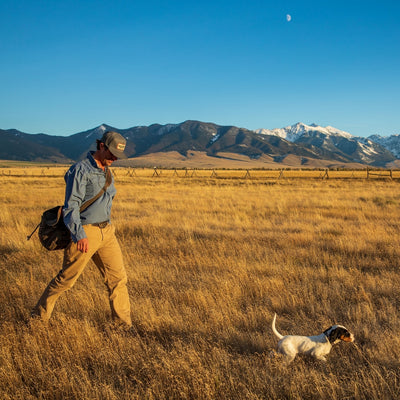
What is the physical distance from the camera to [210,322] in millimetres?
3951

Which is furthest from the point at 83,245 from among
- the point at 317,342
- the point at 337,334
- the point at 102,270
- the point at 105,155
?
the point at 337,334

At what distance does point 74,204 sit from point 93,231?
1.24 feet

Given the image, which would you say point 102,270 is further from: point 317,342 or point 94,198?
point 317,342

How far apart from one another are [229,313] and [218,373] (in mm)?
1274

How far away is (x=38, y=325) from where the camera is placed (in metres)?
3.62

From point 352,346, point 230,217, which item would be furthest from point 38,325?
point 230,217

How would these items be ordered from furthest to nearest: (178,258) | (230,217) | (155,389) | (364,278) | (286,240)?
(230,217), (286,240), (178,258), (364,278), (155,389)

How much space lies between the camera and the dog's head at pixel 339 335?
3.08m

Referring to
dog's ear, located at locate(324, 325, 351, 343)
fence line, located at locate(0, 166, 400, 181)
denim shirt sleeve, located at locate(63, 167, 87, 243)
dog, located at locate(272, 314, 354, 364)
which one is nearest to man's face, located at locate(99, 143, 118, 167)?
denim shirt sleeve, located at locate(63, 167, 87, 243)

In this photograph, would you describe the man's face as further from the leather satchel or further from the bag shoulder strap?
the leather satchel

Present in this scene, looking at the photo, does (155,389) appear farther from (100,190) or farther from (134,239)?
(134,239)

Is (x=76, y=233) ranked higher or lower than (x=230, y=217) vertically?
higher

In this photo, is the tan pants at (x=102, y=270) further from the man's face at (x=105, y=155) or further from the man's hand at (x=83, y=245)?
the man's face at (x=105, y=155)

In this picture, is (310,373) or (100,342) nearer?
(310,373)
